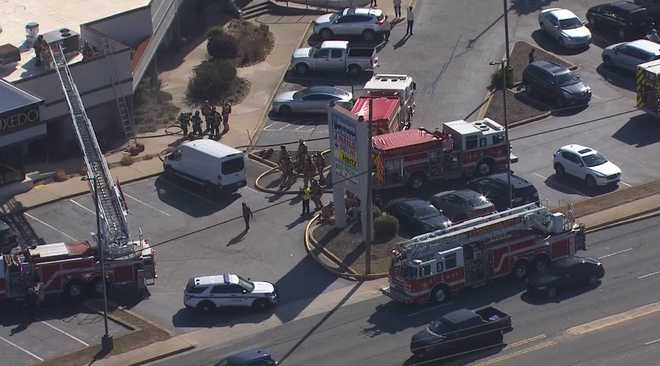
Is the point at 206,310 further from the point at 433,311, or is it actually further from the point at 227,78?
the point at 227,78

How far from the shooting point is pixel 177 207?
2985 inches

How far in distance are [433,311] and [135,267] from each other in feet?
41.6

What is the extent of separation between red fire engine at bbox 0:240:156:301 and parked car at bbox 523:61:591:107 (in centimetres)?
2753

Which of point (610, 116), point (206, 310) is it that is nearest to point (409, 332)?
point (206, 310)

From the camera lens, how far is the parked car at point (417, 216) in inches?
2785

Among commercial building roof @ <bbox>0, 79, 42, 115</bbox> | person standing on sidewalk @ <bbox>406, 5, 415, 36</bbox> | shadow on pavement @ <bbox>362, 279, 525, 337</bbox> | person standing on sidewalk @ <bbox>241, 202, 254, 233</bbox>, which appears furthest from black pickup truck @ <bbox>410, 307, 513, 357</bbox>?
person standing on sidewalk @ <bbox>406, 5, 415, 36</bbox>

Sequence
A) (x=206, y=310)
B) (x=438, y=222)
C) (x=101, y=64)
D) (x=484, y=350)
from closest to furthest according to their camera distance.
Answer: (x=484, y=350), (x=206, y=310), (x=438, y=222), (x=101, y=64)

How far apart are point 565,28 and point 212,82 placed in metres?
21.1

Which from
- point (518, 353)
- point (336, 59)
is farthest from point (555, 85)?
point (518, 353)

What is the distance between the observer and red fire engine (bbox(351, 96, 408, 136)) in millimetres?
77312

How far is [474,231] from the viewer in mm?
65562

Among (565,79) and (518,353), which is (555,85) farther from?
(518,353)

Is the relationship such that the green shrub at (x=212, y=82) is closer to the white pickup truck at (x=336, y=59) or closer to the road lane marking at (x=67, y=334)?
the white pickup truck at (x=336, y=59)

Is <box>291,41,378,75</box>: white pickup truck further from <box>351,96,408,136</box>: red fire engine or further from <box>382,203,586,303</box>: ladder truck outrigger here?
<box>382,203,586,303</box>: ladder truck outrigger
